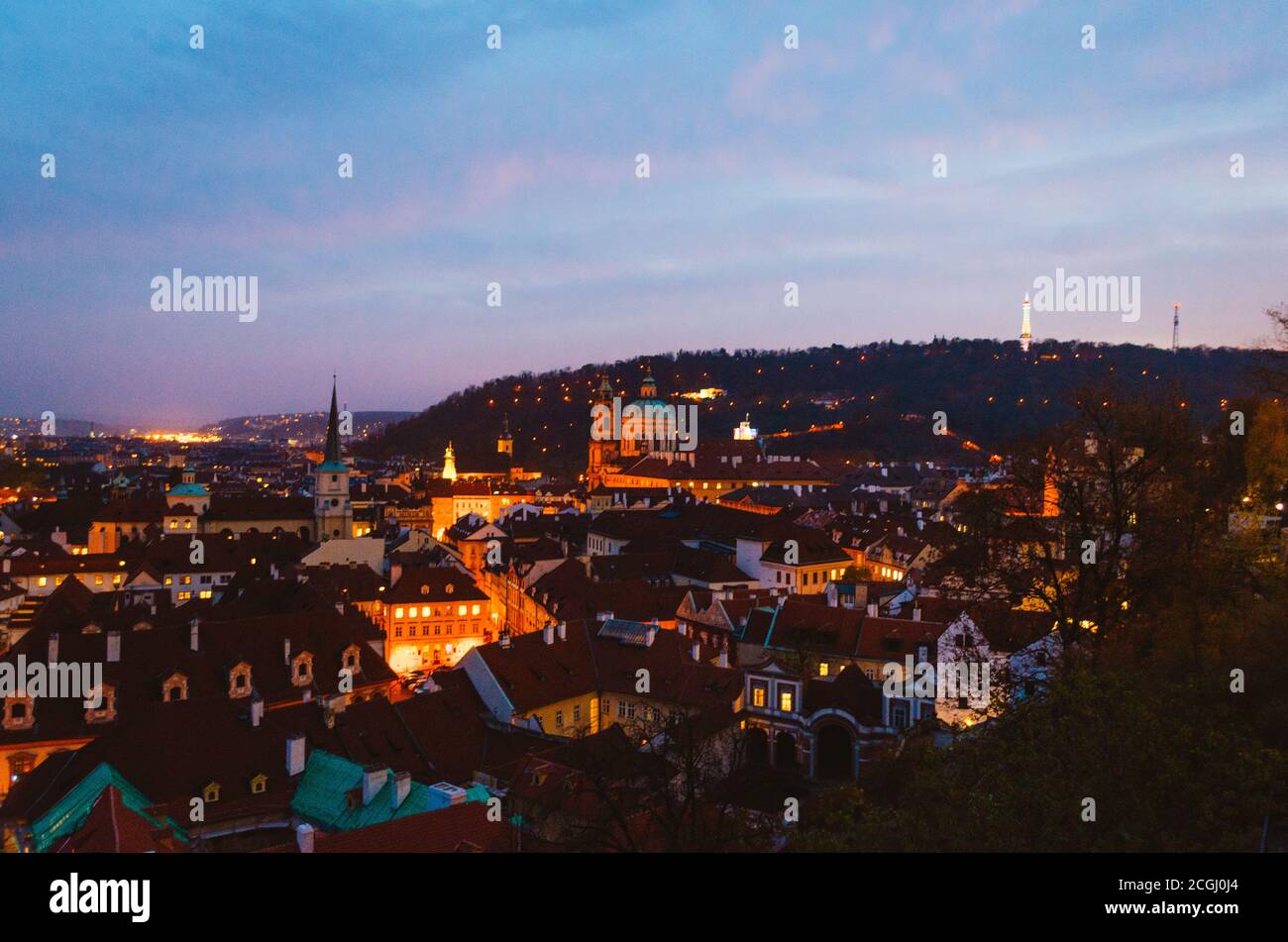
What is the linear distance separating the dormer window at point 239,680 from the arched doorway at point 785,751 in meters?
15.5

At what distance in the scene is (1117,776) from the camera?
9570 millimetres

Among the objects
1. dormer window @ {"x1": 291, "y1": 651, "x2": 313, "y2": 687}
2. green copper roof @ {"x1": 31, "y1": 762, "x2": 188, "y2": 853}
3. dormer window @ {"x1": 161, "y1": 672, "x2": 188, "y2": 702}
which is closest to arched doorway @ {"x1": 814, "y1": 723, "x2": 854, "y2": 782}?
dormer window @ {"x1": 291, "y1": 651, "x2": 313, "y2": 687}

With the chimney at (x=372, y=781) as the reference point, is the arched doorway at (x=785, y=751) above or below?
below

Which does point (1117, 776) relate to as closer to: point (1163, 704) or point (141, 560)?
point (1163, 704)

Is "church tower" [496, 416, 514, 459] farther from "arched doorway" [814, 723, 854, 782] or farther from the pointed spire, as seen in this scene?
"arched doorway" [814, 723, 854, 782]

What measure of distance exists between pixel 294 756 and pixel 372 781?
336 centimetres

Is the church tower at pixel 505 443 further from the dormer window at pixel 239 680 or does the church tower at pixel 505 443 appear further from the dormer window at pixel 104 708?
the dormer window at pixel 104 708

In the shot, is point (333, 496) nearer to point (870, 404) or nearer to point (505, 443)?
point (505, 443)

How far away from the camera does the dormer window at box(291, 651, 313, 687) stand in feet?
99.5

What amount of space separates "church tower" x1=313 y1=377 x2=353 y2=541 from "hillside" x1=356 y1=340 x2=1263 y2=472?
73.0 meters

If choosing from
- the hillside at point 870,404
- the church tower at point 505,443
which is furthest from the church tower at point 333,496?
the church tower at point 505,443

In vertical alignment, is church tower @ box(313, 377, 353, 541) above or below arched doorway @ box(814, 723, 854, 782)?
above

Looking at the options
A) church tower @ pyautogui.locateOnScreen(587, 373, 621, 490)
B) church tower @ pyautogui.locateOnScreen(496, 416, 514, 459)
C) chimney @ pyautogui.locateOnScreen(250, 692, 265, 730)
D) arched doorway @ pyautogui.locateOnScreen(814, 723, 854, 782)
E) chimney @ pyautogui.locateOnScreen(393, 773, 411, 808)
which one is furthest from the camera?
church tower @ pyautogui.locateOnScreen(496, 416, 514, 459)

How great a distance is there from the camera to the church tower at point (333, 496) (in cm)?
7725
